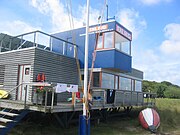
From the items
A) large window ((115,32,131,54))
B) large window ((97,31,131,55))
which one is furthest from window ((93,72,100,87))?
large window ((115,32,131,54))

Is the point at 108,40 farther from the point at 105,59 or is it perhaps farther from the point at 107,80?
the point at 107,80

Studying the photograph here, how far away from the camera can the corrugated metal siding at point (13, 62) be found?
1166 centimetres

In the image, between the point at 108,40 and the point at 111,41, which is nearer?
the point at 111,41

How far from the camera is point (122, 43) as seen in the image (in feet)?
47.8

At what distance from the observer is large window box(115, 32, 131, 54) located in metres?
13.9

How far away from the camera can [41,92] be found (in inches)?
328

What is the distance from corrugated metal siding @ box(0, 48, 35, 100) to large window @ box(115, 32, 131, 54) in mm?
5117

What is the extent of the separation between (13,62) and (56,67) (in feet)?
7.66

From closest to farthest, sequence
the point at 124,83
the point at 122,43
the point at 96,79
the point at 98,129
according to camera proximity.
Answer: the point at 98,129
the point at 96,79
the point at 122,43
the point at 124,83

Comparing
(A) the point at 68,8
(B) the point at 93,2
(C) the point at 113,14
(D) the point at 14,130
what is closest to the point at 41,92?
(D) the point at 14,130

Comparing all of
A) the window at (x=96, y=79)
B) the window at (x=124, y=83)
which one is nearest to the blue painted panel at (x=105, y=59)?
the window at (x=96, y=79)

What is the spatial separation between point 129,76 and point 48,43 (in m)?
6.57

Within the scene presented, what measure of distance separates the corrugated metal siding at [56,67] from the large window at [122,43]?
2838mm

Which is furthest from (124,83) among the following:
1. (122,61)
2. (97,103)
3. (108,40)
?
(97,103)
